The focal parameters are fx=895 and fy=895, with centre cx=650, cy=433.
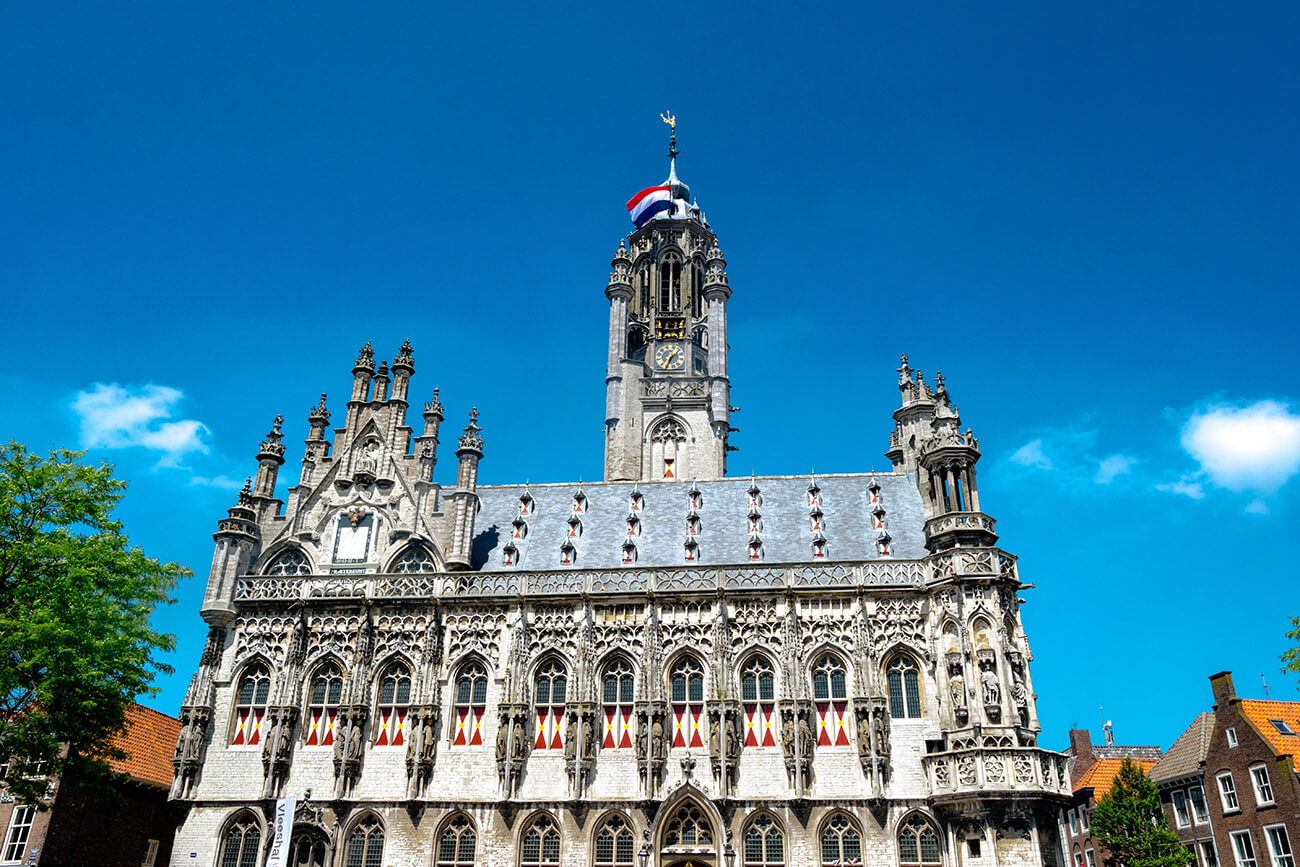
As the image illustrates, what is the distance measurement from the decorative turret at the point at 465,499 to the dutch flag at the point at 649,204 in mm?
31673

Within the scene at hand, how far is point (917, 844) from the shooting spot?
28250mm

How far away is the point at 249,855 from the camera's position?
3009cm

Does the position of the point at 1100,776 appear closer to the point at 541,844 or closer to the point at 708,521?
the point at 708,521

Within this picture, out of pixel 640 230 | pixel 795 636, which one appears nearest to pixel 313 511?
pixel 795 636

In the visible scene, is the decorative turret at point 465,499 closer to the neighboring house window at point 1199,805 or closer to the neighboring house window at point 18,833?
the neighboring house window at point 18,833

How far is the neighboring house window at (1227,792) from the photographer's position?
36.5 meters

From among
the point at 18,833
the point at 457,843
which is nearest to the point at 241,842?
the point at 457,843

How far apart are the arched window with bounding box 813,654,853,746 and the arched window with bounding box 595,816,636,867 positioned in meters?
6.95

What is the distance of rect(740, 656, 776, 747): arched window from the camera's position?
30.2 m

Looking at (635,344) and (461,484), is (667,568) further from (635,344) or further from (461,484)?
(635,344)

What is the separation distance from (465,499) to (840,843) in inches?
717

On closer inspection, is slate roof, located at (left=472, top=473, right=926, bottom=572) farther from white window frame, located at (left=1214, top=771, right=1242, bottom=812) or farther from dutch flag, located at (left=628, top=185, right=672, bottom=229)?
dutch flag, located at (left=628, top=185, right=672, bottom=229)

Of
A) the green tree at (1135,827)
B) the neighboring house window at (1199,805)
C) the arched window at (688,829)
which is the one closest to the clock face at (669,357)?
the arched window at (688,829)

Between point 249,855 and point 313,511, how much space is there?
41.1 ft
